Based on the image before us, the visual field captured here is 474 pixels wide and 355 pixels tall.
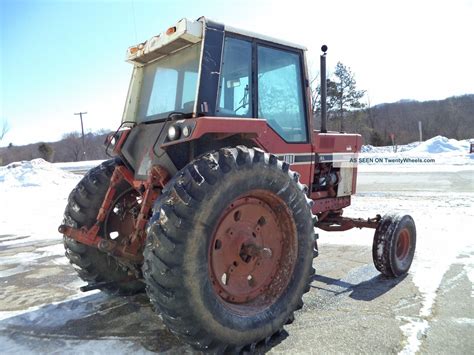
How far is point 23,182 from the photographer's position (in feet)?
56.3

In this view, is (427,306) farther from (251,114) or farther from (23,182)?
(23,182)

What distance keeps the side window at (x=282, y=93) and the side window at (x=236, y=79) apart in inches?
6.2

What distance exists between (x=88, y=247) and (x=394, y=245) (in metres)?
3.28

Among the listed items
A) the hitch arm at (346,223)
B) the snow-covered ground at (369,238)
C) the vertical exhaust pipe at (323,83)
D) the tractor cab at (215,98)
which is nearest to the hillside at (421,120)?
the snow-covered ground at (369,238)

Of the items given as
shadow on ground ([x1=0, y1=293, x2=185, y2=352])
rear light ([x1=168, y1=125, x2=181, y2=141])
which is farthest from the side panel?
shadow on ground ([x1=0, y1=293, x2=185, y2=352])

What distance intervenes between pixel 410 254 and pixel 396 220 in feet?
1.64

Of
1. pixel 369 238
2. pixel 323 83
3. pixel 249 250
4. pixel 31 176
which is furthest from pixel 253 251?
pixel 31 176

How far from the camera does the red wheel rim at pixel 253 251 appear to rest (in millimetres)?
3029

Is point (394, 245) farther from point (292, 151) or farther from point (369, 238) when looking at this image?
point (369, 238)

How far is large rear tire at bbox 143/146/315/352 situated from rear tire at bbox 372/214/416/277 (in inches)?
59.7

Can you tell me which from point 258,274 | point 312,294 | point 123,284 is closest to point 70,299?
point 123,284

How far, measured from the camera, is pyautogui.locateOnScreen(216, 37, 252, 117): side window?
3.61 meters

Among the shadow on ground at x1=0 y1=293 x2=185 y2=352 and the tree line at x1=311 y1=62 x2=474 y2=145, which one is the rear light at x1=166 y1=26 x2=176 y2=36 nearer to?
the shadow on ground at x1=0 y1=293 x2=185 y2=352

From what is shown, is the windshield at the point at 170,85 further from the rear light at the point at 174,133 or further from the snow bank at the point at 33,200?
the snow bank at the point at 33,200
